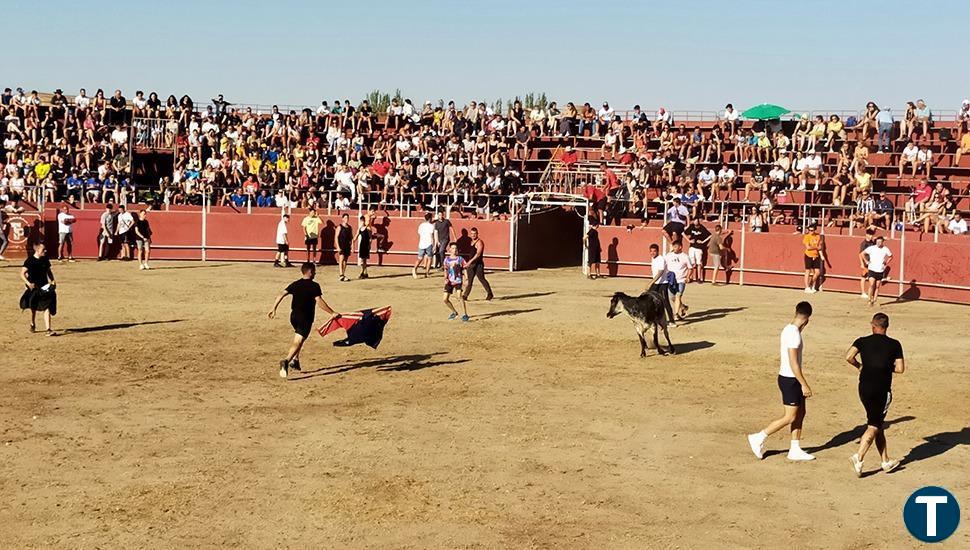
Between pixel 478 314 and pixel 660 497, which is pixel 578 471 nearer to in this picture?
pixel 660 497

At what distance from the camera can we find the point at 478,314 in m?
24.2

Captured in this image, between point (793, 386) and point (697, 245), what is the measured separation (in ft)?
63.6

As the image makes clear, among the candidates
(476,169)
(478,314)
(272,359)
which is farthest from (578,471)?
(476,169)

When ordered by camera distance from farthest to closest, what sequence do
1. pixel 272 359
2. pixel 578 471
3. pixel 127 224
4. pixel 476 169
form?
pixel 476 169, pixel 127 224, pixel 272 359, pixel 578 471

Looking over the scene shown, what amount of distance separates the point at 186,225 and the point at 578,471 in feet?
84.0

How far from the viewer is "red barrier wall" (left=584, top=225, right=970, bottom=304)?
90.8ft

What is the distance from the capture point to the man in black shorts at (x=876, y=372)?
11.8 meters

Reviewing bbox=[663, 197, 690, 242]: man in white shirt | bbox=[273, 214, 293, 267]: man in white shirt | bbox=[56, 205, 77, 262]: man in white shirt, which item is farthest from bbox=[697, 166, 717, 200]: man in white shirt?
bbox=[56, 205, 77, 262]: man in white shirt

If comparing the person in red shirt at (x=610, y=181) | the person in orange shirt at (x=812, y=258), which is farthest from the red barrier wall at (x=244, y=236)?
the person in orange shirt at (x=812, y=258)

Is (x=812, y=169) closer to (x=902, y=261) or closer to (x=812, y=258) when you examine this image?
(x=812, y=258)

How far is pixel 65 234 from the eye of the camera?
111ft

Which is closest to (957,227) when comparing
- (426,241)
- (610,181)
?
(610,181)

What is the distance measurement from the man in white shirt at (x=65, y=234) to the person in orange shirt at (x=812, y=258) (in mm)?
19480

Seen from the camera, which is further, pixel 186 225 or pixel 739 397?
pixel 186 225
